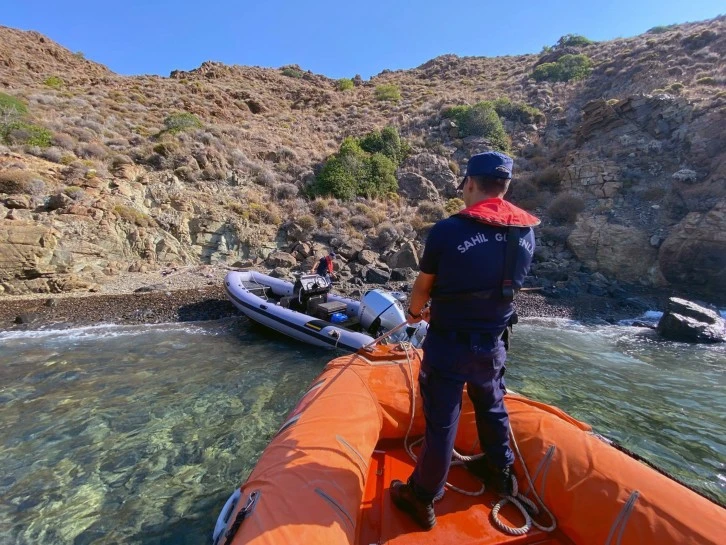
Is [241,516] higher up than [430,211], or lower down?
lower down

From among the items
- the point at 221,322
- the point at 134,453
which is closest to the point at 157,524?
the point at 134,453

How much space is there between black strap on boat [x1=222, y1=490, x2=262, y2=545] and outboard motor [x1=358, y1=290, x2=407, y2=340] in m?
4.89

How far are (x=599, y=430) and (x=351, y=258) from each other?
10544 millimetres

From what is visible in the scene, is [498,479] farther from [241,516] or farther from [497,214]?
[497,214]

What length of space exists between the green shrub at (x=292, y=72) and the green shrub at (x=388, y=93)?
30.9ft

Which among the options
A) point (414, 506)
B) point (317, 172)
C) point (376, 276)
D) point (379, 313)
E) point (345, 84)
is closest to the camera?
point (414, 506)

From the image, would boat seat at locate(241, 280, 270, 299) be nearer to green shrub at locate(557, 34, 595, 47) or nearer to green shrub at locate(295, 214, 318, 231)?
green shrub at locate(295, 214, 318, 231)

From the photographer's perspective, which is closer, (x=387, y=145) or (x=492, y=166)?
(x=492, y=166)

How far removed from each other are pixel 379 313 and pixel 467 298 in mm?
4932

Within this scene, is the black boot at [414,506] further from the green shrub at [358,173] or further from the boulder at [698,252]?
the green shrub at [358,173]

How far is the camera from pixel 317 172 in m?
20.4

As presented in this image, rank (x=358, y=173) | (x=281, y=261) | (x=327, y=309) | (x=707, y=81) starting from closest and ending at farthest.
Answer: (x=327, y=309) < (x=281, y=261) < (x=707, y=81) < (x=358, y=173)

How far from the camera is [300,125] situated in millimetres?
27219

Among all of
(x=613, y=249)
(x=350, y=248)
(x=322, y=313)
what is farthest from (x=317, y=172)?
(x=322, y=313)
